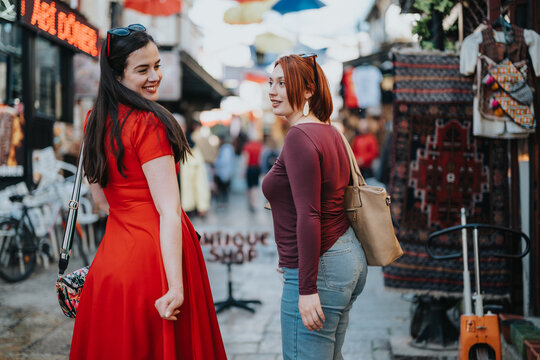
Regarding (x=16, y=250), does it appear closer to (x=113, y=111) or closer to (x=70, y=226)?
(x=70, y=226)

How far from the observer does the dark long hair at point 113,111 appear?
2219 mm

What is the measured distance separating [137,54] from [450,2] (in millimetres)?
3815

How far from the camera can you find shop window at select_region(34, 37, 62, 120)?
916 cm

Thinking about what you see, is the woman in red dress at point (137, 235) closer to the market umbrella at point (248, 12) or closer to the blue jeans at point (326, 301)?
the blue jeans at point (326, 301)

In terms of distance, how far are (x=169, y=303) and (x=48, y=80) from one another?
8.47 m

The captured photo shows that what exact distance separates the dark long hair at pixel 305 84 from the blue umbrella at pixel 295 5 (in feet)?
31.4

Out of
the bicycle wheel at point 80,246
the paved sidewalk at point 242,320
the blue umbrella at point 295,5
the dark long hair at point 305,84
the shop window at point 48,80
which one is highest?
the blue umbrella at point 295,5

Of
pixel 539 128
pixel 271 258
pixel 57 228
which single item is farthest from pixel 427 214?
pixel 57 228

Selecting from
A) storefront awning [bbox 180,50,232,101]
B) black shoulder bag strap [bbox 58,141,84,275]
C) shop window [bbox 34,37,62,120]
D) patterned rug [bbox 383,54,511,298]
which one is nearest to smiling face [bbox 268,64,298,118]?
black shoulder bag strap [bbox 58,141,84,275]

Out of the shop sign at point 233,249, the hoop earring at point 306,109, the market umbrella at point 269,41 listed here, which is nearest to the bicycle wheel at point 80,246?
the shop sign at point 233,249

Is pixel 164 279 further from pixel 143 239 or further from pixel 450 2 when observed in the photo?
pixel 450 2

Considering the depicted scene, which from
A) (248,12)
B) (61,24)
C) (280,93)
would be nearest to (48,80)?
(248,12)

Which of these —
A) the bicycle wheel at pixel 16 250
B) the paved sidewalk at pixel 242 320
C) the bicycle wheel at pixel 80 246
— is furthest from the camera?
the bicycle wheel at pixel 80 246

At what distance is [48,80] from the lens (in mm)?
9508
